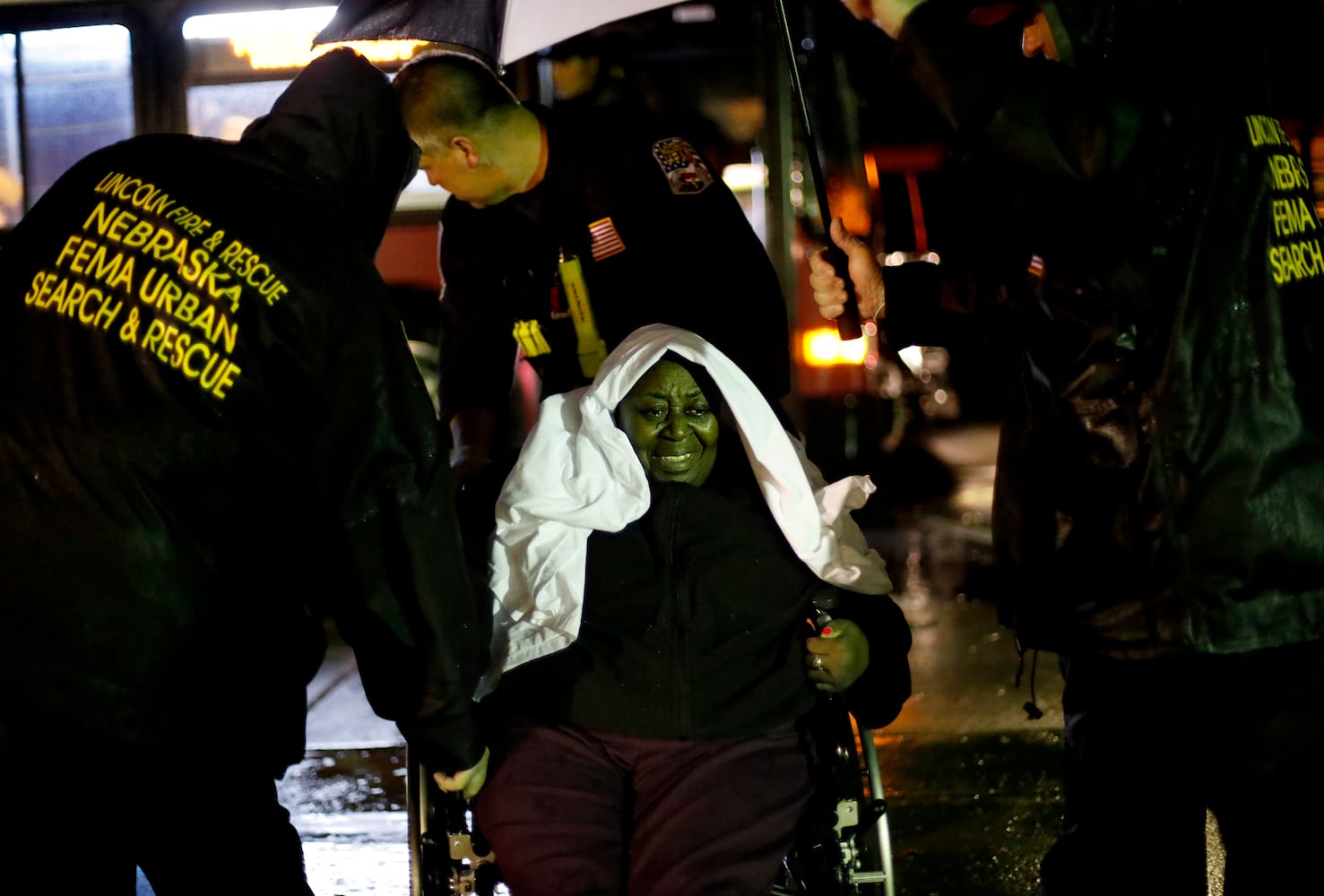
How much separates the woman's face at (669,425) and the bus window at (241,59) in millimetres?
2981

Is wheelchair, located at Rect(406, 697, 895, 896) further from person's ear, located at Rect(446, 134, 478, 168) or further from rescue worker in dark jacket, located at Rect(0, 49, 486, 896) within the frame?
person's ear, located at Rect(446, 134, 478, 168)

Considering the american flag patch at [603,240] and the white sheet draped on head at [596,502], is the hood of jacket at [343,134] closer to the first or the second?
the white sheet draped on head at [596,502]

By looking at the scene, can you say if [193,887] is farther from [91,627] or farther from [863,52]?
[863,52]

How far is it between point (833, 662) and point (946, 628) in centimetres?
338

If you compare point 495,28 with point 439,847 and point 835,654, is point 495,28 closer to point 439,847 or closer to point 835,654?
point 835,654

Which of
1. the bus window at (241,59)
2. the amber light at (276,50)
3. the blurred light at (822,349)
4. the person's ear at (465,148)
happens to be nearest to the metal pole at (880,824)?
the person's ear at (465,148)

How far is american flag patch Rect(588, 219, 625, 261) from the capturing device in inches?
144

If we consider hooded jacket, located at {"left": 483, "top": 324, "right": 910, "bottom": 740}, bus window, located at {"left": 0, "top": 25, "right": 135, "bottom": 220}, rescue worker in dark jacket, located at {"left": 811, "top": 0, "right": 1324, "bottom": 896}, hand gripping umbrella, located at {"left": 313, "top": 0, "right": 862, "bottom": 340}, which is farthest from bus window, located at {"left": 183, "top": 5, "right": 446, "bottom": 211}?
rescue worker in dark jacket, located at {"left": 811, "top": 0, "right": 1324, "bottom": 896}

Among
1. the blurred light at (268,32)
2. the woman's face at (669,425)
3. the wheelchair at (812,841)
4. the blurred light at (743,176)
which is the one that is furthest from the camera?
the blurred light at (743,176)

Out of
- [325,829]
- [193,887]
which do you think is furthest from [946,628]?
[193,887]

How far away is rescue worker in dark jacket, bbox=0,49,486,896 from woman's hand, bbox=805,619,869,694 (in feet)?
2.67

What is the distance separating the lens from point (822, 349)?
8578mm

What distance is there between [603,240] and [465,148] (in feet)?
1.51

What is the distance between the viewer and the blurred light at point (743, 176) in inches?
287
